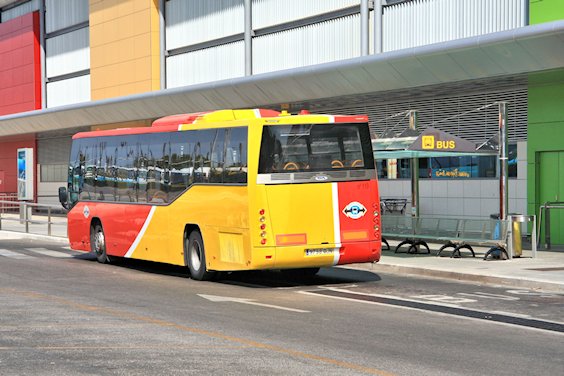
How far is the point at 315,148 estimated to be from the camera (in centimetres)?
1742

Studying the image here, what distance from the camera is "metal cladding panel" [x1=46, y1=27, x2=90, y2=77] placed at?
1854 inches

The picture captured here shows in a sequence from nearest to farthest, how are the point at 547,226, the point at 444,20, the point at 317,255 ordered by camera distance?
1. the point at 317,255
2. the point at 547,226
3. the point at 444,20

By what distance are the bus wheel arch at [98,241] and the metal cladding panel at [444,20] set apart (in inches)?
397

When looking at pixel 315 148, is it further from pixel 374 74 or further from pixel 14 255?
pixel 14 255

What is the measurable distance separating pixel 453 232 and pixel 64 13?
32.5 metres

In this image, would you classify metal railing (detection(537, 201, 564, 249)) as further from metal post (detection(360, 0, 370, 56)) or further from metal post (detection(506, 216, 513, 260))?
metal post (detection(360, 0, 370, 56))

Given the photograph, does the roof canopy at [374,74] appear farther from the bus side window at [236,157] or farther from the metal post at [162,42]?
the bus side window at [236,157]

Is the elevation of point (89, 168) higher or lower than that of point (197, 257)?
higher

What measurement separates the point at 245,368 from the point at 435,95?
20.0 meters

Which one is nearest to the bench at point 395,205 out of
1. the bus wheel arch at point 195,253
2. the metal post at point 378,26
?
the metal post at point 378,26

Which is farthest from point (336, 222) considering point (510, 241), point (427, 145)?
point (510, 241)

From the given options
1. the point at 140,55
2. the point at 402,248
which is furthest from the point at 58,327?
the point at 140,55

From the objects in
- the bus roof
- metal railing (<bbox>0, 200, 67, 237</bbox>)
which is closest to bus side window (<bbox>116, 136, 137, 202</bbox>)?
the bus roof

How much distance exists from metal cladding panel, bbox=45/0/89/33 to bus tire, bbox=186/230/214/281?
30.2m
